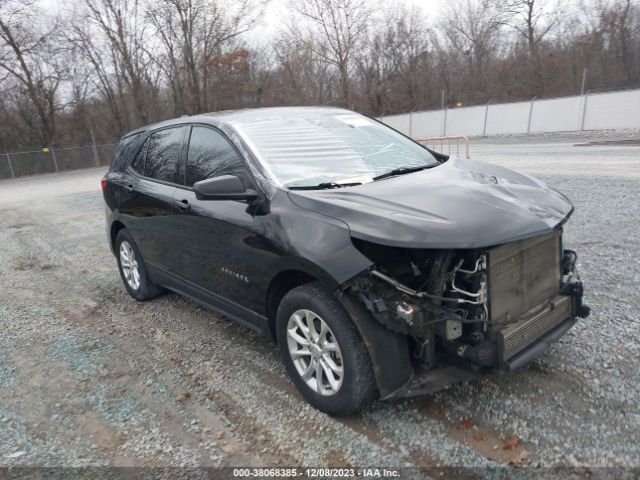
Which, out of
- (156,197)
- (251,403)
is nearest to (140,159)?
(156,197)

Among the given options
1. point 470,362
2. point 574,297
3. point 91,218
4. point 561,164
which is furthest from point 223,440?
point 561,164

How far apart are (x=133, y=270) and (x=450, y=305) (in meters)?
3.64

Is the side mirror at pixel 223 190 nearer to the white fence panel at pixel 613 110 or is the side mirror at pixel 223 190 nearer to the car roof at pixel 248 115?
the car roof at pixel 248 115

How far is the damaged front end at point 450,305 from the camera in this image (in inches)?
102

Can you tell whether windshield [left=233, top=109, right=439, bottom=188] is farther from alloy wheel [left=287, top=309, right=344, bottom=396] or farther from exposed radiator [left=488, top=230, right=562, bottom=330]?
exposed radiator [left=488, top=230, right=562, bottom=330]

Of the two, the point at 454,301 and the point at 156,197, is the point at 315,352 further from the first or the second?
the point at 156,197

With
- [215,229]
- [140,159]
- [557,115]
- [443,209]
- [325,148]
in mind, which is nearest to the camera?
[443,209]

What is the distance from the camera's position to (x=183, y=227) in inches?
158

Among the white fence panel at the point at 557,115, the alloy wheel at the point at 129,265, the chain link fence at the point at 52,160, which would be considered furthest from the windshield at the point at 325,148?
the chain link fence at the point at 52,160

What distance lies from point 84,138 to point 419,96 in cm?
2632

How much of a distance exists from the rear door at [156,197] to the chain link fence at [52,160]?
31347 mm

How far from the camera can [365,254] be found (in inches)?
104

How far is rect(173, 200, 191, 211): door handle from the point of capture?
392cm

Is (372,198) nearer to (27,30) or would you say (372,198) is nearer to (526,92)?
(526,92)
